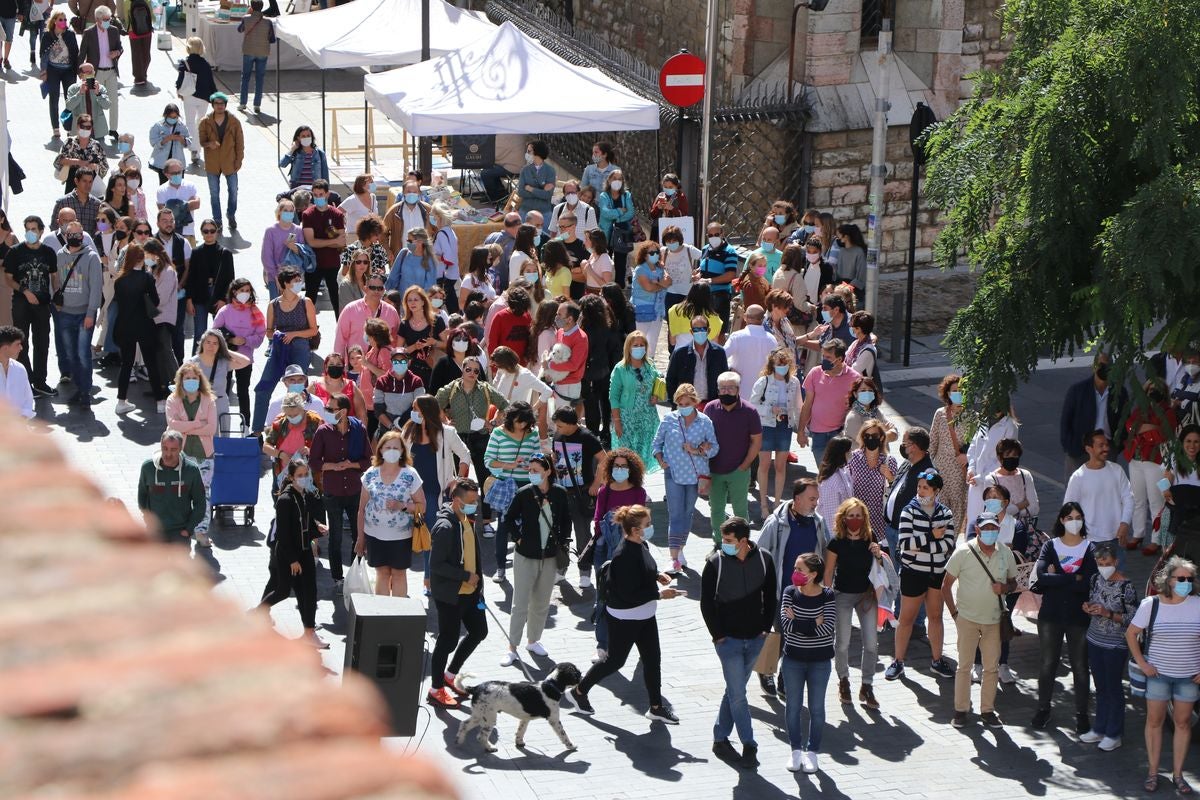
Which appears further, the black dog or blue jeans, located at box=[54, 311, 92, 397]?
blue jeans, located at box=[54, 311, 92, 397]

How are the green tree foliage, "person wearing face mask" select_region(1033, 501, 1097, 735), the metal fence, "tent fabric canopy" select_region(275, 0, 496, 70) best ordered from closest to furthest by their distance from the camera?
"person wearing face mask" select_region(1033, 501, 1097, 735)
the green tree foliage
the metal fence
"tent fabric canopy" select_region(275, 0, 496, 70)

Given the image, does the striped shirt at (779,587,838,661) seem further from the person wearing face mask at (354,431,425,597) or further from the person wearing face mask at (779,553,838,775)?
the person wearing face mask at (354,431,425,597)

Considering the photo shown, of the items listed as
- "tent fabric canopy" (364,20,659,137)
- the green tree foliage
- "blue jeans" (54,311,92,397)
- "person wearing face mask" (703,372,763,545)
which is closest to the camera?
the green tree foliage

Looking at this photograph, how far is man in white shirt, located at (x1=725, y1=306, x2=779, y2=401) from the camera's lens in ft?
48.3

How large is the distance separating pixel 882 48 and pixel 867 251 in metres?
2.13

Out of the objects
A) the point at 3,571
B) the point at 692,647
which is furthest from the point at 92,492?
the point at 692,647

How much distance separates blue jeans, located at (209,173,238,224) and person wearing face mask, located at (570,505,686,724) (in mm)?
12387

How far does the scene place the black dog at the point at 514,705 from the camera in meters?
10.3

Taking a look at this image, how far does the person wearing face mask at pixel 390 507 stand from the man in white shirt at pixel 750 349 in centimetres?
375

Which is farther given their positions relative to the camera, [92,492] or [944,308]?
[944,308]

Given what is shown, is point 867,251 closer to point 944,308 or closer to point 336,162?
point 944,308

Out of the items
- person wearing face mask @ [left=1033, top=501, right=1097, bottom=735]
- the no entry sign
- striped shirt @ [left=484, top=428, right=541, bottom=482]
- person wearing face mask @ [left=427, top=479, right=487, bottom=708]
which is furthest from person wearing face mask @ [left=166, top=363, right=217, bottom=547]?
the no entry sign

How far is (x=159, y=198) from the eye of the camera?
1964 cm

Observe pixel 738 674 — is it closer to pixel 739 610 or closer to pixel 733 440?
pixel 739 610
